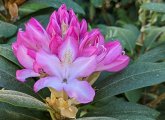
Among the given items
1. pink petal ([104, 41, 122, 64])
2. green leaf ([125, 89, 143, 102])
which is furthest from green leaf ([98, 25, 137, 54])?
pink petal ([104, 41, 122, 64])

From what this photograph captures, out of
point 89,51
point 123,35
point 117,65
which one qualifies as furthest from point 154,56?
point 89,51

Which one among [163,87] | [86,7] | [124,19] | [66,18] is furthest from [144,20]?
[66,18]

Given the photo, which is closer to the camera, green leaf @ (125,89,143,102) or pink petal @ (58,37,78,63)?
pink petal @ (58,37,78,63)

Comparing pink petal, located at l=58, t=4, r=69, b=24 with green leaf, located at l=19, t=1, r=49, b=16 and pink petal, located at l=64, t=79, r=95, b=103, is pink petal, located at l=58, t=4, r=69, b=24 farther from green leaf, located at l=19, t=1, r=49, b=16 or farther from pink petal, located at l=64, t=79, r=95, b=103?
green leaf, located at l=19, t=1, r=49, b=16

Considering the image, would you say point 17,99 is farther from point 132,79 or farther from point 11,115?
point 132,79

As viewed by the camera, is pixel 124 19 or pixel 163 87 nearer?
pixel 163 87

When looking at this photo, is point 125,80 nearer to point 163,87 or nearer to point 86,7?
point 163,87
